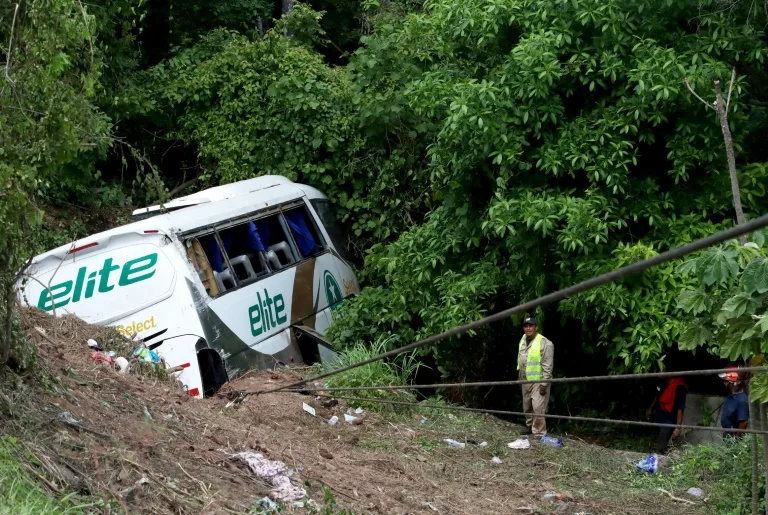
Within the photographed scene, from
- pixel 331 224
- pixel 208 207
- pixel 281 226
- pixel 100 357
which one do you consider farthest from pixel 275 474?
pixel 331 224

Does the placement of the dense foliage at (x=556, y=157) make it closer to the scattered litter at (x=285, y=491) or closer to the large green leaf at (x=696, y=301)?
the large green leaf at (x=696, y=301)

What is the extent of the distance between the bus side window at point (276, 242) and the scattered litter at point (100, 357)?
3157 mm

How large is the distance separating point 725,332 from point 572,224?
3093mm

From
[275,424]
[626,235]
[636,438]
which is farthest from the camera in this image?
[636,438]

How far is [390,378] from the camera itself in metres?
10.1

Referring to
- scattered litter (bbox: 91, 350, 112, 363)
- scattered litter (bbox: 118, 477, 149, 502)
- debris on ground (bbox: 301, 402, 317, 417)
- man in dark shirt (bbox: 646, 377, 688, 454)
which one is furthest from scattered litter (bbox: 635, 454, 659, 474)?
scattered litter (bbox: 118, 477, 149, 502)

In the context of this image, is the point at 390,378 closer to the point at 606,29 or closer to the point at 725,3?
the point at 606,29

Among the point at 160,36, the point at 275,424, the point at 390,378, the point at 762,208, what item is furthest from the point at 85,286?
the point at 160,36

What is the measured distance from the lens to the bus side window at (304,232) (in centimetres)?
1191

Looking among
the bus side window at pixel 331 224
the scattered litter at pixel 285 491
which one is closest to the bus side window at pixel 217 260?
the bus side window at pixel 331 224

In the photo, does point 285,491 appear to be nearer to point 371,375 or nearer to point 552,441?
point 371,375

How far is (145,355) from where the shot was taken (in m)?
8.70

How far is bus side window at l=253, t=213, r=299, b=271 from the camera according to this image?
11102 mm

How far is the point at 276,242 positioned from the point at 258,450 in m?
4.82
